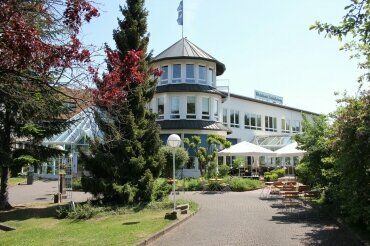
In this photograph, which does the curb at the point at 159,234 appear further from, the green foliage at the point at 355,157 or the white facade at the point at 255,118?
the white facade at the point at 255,118

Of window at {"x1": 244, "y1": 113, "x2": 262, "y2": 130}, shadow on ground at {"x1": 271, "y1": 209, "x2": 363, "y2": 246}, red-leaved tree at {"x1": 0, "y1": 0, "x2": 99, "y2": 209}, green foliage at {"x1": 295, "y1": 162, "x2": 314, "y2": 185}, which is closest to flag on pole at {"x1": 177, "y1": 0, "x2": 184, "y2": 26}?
window at {"x1": 244, "y1": 113, "x2": 262, "y2": 130}

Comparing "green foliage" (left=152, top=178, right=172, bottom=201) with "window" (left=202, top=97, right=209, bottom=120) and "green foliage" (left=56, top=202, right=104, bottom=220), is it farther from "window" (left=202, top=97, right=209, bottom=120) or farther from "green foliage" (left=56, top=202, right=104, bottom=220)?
"window" (left=202, top=97, right=209, bottom=120)

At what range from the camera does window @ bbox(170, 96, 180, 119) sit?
37188 millimetres

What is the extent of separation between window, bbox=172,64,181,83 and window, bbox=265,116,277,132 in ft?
65.2

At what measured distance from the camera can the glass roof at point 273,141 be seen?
153 ft

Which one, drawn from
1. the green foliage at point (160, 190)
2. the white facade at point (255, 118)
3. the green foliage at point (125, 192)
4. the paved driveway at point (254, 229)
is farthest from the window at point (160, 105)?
the paved driveway at point (254, 229)

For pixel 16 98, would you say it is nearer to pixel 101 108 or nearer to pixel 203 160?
pixel 101 108

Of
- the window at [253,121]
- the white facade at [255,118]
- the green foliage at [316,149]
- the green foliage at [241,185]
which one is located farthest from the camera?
the window at [253,121]

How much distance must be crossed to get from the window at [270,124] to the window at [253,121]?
1606 millimetres

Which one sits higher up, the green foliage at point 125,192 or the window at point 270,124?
the window at point 270,124

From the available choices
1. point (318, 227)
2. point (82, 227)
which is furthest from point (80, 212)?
point (318, 227)

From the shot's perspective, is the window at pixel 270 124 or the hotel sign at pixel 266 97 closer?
the window at pixel 270 124

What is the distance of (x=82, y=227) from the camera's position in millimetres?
14195

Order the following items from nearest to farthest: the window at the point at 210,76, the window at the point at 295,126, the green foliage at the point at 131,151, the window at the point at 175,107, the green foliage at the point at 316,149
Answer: the green foliage at the point at 316,149 → the green foliage at the point at 131,151 → the window at the point at 175,107 → the window at the point at 210,76 → the window at the point at 295,126
